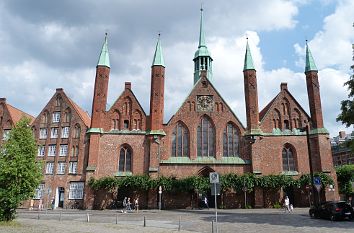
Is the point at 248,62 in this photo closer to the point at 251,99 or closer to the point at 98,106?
the point at 251,99

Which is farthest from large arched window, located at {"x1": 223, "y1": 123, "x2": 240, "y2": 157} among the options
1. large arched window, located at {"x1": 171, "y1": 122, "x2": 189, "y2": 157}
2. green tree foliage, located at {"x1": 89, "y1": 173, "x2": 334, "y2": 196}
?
large arched window, located at {"x1": 171, "y1": 122, "x2": 189, "y2": 157}

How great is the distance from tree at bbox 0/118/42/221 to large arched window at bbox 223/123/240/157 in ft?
83.8

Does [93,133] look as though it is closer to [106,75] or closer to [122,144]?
[122,144]

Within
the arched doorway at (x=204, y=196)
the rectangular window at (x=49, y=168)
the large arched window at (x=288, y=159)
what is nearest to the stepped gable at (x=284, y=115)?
the large arched window at (x=288, y=159)

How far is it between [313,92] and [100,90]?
2865 cm

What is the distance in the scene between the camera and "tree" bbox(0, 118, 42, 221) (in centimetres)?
2125

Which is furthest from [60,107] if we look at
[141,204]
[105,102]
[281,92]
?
[281,92]

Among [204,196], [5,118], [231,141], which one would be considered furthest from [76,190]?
[231,141]

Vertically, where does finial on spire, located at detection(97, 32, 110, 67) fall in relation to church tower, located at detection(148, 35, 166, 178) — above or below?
above

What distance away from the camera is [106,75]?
44312mm

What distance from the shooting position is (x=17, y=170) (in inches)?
851

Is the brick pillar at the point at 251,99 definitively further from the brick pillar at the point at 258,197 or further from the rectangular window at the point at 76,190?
the rectangular window at the point at 76,190

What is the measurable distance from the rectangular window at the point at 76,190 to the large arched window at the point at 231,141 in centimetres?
2004

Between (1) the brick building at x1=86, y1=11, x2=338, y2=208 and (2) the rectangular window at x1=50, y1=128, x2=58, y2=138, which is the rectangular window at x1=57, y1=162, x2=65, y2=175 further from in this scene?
(1) the brick building at x1=86, y1=11, x2=338, y2=208
